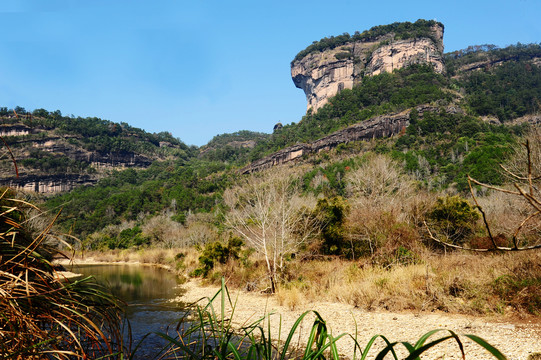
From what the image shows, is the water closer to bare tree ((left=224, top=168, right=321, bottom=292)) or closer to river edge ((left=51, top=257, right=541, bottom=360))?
river edge ((left=51, top=257, right=541, bottom=360))

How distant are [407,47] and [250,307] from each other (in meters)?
120

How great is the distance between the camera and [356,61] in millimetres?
127375

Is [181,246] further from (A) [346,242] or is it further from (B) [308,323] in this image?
(B) [308,323]

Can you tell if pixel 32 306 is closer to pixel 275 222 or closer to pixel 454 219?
pixel 275 222

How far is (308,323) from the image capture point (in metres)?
10.2

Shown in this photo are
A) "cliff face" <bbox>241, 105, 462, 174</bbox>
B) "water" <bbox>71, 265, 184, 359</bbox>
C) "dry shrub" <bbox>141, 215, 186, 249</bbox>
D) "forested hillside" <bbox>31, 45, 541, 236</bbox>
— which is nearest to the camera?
"water" <bbox>71, 265, 184, 359</bbox>

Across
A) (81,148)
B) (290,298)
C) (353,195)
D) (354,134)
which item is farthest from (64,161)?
(290,298)

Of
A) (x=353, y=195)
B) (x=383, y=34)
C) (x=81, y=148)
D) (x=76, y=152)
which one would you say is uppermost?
(x=383, y=34)

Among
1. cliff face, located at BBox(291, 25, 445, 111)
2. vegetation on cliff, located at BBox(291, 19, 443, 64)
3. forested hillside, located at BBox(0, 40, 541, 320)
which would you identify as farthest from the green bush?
vegetation on cliff, located at BBox(291, 19, 443, 64)

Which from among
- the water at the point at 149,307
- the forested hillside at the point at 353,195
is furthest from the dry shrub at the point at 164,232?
the water at the point at 149,307

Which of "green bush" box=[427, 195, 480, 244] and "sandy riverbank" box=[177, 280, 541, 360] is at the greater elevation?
"green bush" box=[427, 195, 480, 244]

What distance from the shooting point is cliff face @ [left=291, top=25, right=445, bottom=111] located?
354 ft

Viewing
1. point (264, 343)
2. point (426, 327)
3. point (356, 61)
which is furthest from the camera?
point (356, 61)

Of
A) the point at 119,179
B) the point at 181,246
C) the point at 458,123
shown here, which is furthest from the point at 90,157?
the point at 458,123
